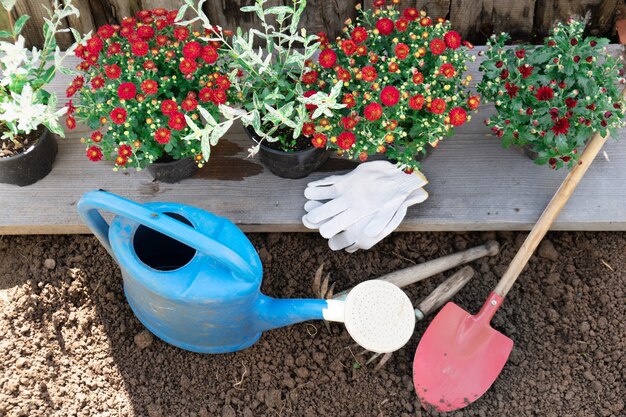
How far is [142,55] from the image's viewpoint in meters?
1.92

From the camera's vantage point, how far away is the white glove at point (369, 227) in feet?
7.21

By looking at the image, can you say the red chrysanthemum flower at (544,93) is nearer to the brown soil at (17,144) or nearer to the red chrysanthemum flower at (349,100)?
the red chrysanthemum flower at (349,100)

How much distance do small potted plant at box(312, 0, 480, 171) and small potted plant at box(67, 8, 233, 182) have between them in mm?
337

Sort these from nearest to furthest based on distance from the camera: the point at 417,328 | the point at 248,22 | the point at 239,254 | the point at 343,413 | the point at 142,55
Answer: the point at 239,254 < the point at 142,55 < the point at 343,413 < the point at 417,328 < the point at 248,22

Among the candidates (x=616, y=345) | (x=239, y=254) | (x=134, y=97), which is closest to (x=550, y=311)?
(x=616, y=345)

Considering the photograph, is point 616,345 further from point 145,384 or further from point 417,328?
point 145,384

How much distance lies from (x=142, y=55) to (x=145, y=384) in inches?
40.1

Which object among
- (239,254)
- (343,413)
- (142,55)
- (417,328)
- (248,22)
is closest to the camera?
(239,254)

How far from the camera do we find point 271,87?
2.04 metres

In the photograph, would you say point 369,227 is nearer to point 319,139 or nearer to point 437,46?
point 319,139

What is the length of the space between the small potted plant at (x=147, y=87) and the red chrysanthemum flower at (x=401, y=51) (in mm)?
502

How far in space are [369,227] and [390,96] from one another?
Result: 0.51 metres

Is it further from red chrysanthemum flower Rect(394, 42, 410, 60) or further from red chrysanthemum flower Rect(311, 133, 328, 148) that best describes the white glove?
red chrysanthemum flower Rect(394, 42, 410, 60)

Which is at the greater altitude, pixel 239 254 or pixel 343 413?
pixel 239 254
